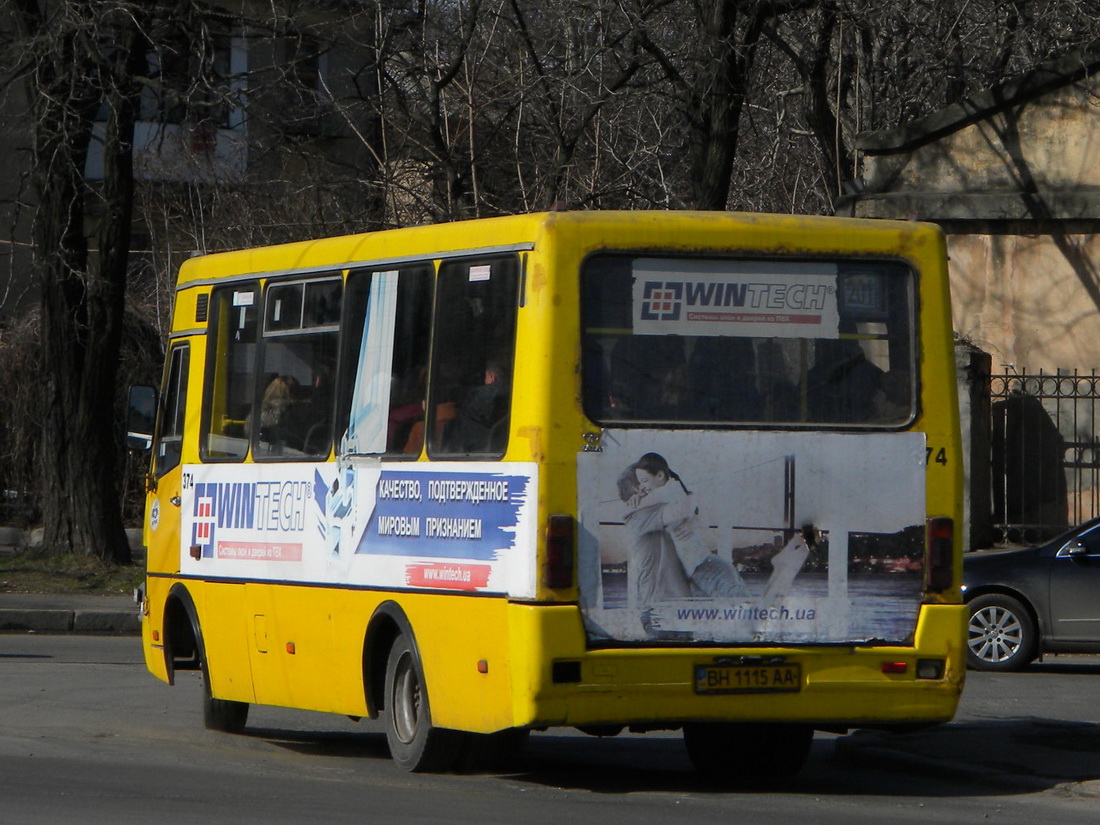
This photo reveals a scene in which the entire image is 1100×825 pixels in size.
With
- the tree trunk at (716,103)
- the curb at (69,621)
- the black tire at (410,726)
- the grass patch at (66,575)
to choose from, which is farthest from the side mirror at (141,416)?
the grass patch at (66,575)

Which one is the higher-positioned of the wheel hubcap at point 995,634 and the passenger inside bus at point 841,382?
the passenger inside bus at point 841,382

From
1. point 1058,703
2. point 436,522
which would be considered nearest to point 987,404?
point 1058,703

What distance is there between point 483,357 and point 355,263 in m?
1.29

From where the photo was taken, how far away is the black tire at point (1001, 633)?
1402 cm

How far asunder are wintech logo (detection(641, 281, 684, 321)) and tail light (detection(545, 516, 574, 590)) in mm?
1010

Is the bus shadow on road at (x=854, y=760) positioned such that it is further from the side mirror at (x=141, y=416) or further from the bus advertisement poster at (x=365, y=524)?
the side mirror at (x=141, y=416)

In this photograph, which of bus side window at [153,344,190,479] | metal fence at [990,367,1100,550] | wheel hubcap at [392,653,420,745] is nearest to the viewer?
wheel hubcap at [392,653,420,745]

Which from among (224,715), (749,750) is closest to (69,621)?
(224,715)

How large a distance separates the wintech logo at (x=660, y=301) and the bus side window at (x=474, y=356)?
575 millimetres

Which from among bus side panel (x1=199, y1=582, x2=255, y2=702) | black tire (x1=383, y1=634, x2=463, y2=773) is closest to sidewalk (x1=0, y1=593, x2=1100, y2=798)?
black tire (x1=383, y1=634, x2=463, y2=773)

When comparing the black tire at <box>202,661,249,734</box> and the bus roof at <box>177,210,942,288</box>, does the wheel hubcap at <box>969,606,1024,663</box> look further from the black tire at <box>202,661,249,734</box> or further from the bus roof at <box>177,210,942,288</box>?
the bus roof at <box>177,210,942,288</box>

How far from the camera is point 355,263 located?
28.8 feet

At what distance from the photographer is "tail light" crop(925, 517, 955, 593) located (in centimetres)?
781

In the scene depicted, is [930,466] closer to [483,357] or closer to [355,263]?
[483,357]
